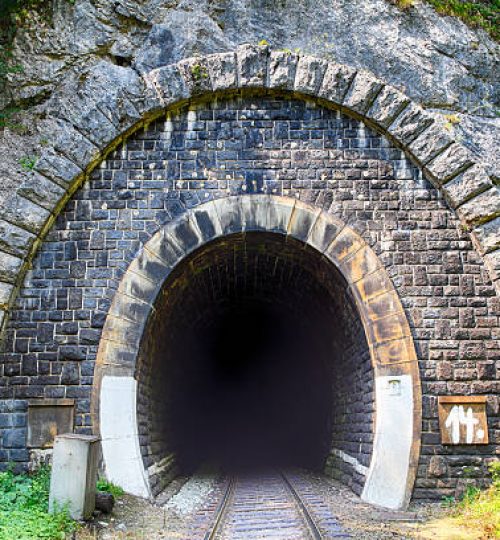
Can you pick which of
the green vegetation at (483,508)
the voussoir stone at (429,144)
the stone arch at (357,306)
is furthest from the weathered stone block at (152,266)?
the green vegetation at (483,508)

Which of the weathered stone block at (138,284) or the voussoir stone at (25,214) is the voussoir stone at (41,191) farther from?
the weathered stone block at (138,284)

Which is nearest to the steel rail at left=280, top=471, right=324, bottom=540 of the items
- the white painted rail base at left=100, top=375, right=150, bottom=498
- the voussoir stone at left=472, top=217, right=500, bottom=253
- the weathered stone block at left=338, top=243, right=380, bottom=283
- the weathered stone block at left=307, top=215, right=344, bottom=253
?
the white painted rail base at left=100, top=375, right=150, bottom=498

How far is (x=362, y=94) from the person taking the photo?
888cm

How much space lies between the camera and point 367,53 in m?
9.52

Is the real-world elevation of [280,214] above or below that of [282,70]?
below

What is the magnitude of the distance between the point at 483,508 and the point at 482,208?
3874mm

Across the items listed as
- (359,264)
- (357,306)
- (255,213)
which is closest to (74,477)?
(255,213)

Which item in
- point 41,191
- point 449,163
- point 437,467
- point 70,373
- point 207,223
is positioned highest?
point 449,163

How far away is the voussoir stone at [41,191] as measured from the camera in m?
8.50

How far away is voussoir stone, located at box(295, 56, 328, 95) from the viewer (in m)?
8.92

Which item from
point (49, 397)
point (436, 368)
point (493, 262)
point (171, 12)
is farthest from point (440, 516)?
point (171, 12)

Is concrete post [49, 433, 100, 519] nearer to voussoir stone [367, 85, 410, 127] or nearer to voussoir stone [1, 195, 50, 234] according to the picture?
voussoir stone [1, 195, 50, 234]

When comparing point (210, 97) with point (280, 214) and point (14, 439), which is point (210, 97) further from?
point (14, 439)

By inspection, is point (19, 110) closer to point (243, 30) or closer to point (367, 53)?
→ point (243, 30)
